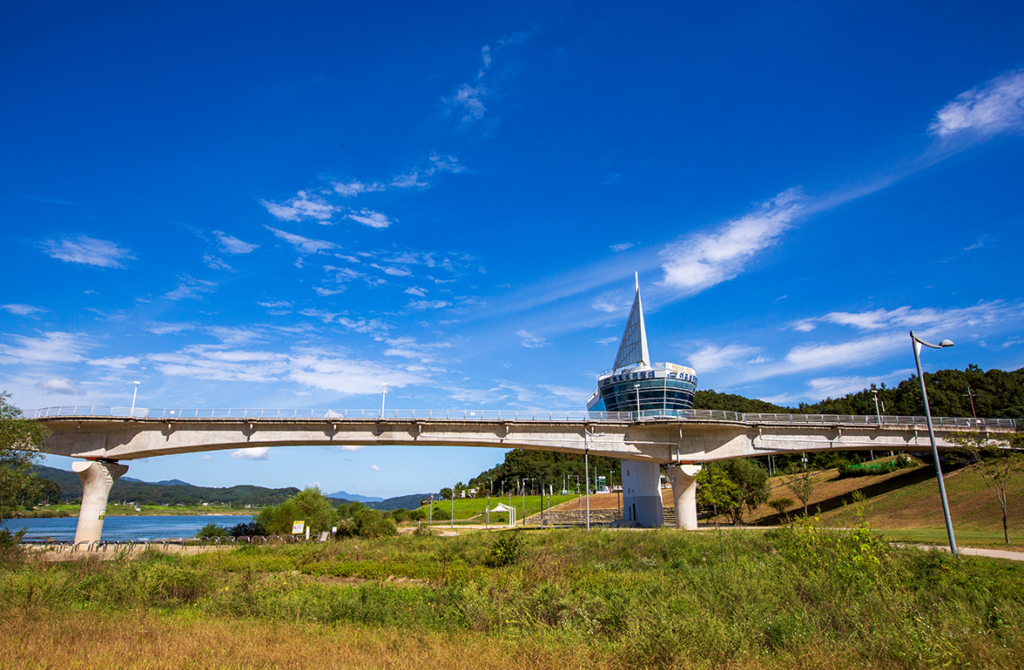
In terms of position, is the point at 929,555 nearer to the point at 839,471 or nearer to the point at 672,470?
the point at 672,470

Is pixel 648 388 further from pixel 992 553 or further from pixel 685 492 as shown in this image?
pixel 992 553

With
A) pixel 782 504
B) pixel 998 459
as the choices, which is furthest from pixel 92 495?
pixel 998 459

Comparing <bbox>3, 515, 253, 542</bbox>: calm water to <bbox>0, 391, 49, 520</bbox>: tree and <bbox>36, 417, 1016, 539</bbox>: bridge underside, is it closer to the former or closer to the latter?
<bbox>0, 391, 49, 520</bbox>: tree

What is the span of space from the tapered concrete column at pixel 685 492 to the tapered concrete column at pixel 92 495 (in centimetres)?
4982

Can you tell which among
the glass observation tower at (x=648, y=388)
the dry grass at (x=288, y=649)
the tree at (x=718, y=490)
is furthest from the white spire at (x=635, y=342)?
the dry grass at (x=288, y=649)

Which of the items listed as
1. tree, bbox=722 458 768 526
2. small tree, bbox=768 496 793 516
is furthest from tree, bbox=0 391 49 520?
small tree, bbox=768 496 793 516

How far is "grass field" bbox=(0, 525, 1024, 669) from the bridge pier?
4302 centimetres

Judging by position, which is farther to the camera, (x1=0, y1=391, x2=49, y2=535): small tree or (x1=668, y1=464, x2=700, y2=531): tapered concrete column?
(x1=668, y1=464, x2=700, y2=531): tapered concrete column

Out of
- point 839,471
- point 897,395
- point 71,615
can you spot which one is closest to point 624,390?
point 839,471

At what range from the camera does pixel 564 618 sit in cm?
1106

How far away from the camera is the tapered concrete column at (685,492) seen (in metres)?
52.7

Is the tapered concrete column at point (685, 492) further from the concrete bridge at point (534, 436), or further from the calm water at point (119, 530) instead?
the calm water at point (119, 530)

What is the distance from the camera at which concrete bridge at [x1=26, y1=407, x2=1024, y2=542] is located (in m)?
45.9

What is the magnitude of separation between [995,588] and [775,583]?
18.3 ft
